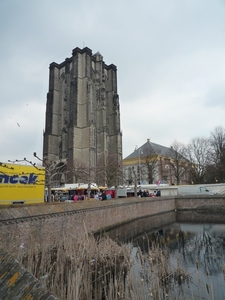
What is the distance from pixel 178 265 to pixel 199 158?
116 feet

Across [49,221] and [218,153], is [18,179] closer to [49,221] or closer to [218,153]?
[49,221]

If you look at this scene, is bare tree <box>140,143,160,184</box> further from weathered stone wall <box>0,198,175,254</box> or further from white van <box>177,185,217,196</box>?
weathered stone wall <box>0,198,175,254</box>

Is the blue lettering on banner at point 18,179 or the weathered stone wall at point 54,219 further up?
the blue lettering on banner at point 18,179

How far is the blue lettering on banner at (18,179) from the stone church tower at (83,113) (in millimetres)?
28271

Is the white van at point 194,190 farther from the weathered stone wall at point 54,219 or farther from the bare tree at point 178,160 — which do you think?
the weathered stone wall at point 54,219

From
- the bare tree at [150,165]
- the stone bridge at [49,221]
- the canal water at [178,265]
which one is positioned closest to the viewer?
the stone bridge at [49,221]

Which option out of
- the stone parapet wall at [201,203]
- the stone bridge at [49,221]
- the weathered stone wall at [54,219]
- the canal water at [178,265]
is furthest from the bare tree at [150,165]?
the canal water at [178,265]

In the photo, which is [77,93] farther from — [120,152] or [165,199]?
[165,199]

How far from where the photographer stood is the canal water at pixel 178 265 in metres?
5.05

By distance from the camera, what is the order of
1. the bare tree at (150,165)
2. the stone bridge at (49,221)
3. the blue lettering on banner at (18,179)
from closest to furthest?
the stone bridge at (49,221), the blue lettering on banner at (18,179), the bare tree at (150,165)

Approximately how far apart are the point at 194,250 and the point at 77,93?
45271mm

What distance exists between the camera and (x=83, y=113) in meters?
50.4

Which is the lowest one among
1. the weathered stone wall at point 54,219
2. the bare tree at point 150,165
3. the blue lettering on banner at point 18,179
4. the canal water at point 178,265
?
the canal water at point 178,265

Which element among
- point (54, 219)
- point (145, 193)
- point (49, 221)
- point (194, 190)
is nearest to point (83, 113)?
point (145, 193)
